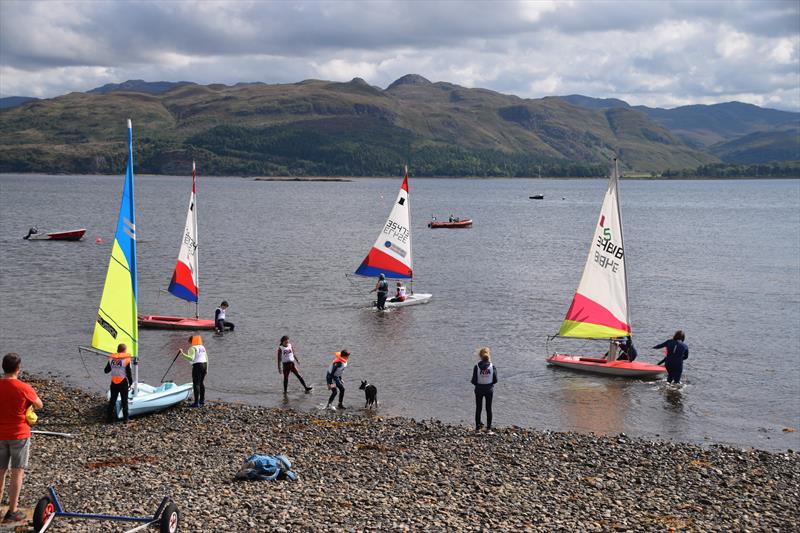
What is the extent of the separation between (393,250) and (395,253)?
0.20 metres

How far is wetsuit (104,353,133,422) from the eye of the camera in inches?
792

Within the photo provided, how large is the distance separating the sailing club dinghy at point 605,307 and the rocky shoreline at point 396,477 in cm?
851

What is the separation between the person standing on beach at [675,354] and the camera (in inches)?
1087

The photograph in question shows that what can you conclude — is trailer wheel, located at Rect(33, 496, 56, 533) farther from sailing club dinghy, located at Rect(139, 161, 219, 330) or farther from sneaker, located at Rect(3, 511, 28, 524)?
sailing club dinghy, located at Rect(139, 161, 219, 330)

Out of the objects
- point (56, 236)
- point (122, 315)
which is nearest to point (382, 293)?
point (122, 315)

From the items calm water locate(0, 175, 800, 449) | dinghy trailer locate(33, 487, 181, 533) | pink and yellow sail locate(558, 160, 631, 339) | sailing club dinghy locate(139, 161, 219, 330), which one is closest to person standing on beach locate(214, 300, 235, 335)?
sailing club dinghy locate(139, 161, 219, 330)

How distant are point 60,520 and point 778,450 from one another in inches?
706

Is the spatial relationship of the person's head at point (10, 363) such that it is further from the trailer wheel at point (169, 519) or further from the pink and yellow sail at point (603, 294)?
the pink and yellow sail at point (603, 294)

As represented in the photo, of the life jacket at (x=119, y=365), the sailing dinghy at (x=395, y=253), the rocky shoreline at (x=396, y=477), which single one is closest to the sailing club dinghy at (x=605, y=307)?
the rocky shoreline at (x=396, y=477)

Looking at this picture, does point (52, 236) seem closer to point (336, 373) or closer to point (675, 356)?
point (336, 373)

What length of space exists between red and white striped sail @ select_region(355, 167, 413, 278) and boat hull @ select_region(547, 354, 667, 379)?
15548 mm

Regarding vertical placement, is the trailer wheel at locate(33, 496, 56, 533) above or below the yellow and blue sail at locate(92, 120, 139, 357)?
below

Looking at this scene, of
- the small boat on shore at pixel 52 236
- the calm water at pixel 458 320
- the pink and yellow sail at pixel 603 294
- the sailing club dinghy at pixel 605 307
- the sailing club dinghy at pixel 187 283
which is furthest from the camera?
the small boat on shore at pixel 52 236

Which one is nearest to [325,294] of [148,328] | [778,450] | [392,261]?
[392,261]
